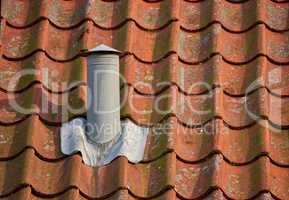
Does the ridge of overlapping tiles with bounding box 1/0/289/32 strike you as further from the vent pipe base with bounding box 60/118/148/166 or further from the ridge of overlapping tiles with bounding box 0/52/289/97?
the vent pipe base with bounding box 60/118/148/166

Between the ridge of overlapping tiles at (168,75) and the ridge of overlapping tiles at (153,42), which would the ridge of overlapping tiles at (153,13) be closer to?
the ridge of overlapping tiles at (153,42)

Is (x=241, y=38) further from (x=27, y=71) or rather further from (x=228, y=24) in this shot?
(x=27, y=71)

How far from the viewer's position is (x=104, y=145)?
4.17 metres

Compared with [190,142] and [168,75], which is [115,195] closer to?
[190,142]

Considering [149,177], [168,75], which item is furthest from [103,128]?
[168,75]

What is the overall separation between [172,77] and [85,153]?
0.65 meters

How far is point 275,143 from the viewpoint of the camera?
13.7 feet

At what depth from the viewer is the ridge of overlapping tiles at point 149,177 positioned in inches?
154

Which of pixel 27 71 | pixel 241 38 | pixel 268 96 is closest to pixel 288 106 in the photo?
pixel 268 96

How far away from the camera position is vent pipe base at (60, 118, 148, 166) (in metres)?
4.10

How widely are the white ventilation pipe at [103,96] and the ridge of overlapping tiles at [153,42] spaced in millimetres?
440

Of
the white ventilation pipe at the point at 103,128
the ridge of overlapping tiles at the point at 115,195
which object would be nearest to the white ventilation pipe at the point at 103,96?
the white ventilation pipe at the point at 103,128

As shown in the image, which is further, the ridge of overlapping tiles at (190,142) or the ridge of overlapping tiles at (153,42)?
the ridge of overlapping tiles at (153,42)

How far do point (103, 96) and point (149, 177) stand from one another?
0.46 meters
